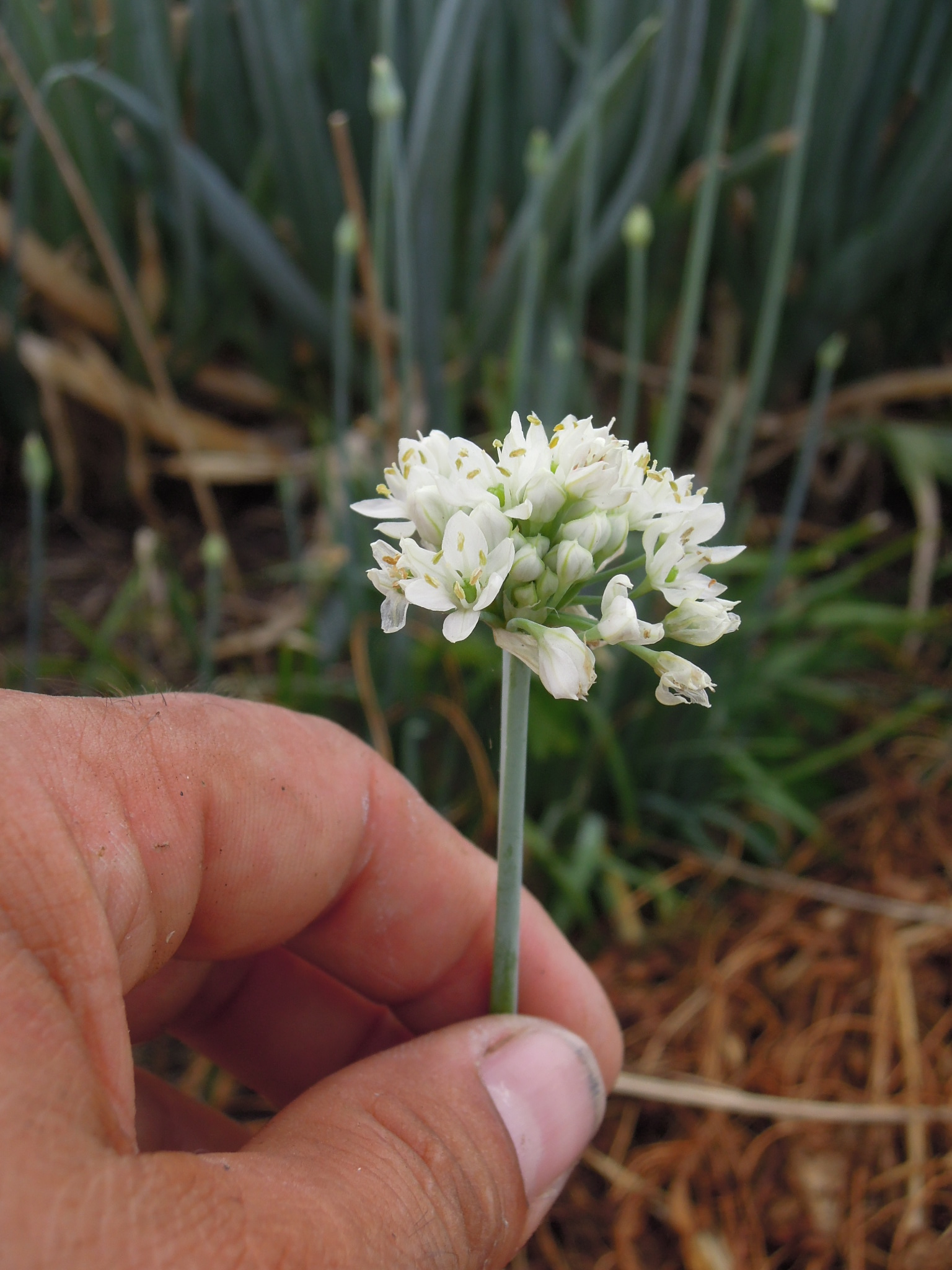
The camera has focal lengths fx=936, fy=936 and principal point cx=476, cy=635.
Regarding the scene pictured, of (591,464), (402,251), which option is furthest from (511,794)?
(402,251)

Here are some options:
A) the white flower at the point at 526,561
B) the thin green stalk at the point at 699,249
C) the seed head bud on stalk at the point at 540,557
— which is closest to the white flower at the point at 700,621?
the seed head bud on stalk at the point at 540,557

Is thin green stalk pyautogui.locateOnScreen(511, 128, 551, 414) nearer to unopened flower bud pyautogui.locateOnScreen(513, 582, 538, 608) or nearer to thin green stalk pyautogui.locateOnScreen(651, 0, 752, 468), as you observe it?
thin green stalk pyautogui.locateOnScreen(651, 0, 752, 468)

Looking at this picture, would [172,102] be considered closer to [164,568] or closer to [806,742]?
[164,568]

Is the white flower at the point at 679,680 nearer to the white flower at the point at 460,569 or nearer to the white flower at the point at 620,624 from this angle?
the white flower at the point at 620,624

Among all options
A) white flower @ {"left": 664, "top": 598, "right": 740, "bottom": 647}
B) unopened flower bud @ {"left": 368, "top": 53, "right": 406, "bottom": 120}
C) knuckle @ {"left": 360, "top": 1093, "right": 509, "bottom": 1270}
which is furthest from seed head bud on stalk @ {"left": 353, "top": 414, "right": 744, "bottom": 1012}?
unopened flower bud @ {"left": 368, "top": 53, "right": 406, "bottom": 120}

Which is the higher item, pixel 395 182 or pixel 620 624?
pixel 395 182

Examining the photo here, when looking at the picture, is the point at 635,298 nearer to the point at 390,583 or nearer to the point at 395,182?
the point at 395,182
